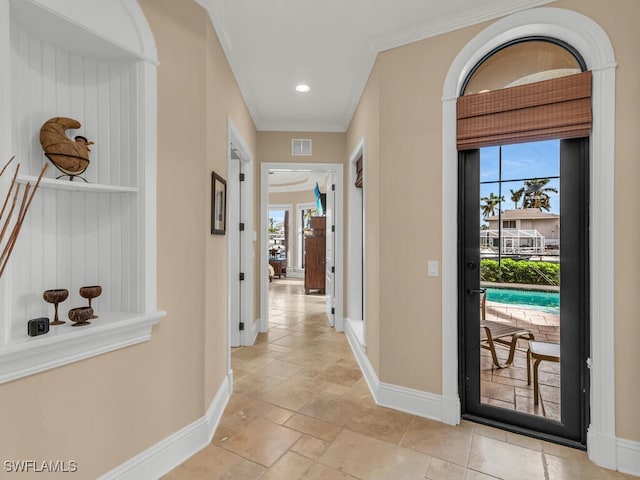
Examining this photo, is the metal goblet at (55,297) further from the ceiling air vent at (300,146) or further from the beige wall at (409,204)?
the ceiling air vent at (300,146)

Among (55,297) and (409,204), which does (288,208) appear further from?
(55,297)

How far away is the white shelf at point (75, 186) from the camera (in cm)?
136

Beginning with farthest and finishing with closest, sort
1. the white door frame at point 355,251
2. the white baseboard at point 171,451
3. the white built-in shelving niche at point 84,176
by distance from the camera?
the white door frame at point 355,251
the white baseboard at point 171,451
the white built-in shelving niche at point 84,176

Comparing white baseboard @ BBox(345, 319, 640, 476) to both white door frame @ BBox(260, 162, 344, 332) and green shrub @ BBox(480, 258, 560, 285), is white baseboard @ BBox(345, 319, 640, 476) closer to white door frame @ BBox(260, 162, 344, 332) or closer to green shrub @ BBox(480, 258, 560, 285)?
green shrub @ BBox(480, 258, 560, 285)

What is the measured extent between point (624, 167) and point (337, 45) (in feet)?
6.80

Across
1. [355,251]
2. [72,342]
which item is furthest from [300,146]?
[72,342]

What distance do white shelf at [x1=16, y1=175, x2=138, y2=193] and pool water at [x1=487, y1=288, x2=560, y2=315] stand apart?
232 centimetres

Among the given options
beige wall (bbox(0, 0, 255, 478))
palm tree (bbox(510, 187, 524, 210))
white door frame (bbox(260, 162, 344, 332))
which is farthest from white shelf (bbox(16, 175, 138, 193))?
white door frame (bbox(260, 162, 344, 332))

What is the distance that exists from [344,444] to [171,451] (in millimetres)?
1012

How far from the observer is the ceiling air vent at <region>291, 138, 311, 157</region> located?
177 inches

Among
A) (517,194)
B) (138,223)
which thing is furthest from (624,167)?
(138,223)

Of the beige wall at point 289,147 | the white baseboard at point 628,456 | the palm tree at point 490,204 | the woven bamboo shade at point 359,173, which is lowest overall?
the white baseboard at point 628,456

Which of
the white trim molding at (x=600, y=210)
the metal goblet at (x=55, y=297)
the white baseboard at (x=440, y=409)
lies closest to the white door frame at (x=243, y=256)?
the white baseboard at (x=440, y=409)

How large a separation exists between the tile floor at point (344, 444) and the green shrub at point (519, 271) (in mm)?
996
